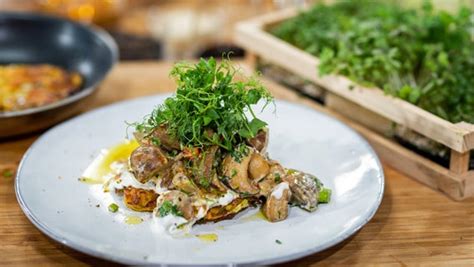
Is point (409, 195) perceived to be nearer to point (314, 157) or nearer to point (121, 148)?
point (314, 157)

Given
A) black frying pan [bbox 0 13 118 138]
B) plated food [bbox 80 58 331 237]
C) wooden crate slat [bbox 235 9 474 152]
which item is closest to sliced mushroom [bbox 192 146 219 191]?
plated food [bbox 80 58 331 237]

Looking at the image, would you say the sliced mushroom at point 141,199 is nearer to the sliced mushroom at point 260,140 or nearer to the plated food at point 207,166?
the plated food at point 207,166

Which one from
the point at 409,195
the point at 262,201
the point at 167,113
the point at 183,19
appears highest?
the point at 167,113

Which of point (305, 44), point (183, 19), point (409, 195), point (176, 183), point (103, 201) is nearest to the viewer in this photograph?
point (176, 183)

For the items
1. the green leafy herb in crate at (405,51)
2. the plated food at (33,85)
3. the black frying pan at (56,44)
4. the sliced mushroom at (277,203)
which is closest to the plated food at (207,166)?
the sliced mushroom at (277,203)

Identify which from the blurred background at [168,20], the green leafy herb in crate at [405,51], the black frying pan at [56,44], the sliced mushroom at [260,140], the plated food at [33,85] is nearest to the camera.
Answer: the sliced mushroom at [260,140]

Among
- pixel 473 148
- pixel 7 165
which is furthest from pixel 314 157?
pixel 7 165
